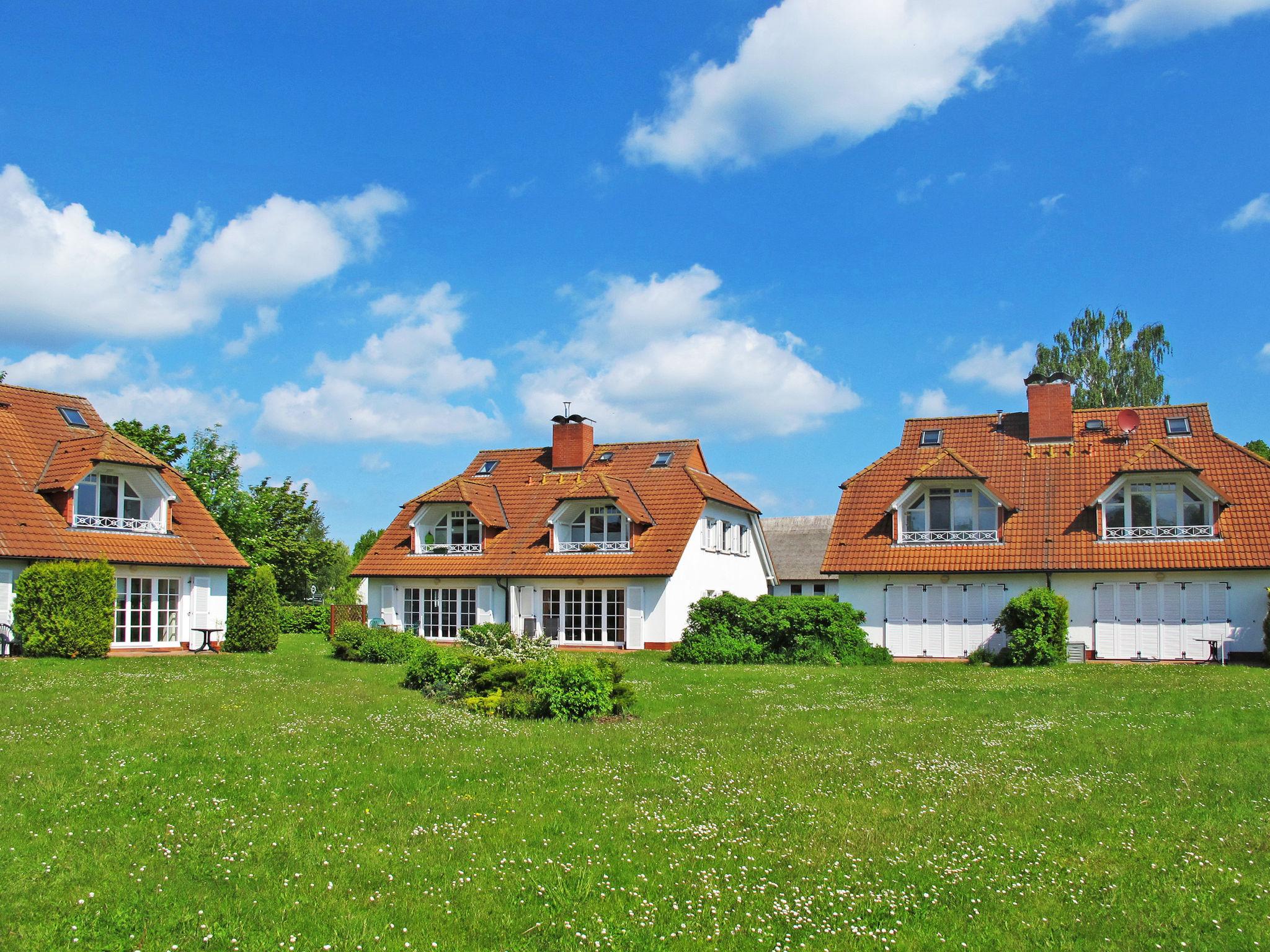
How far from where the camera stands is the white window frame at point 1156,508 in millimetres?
30344

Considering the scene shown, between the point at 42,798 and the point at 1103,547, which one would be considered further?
the point at 1103,547

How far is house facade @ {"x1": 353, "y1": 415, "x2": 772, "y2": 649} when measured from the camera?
114 feet

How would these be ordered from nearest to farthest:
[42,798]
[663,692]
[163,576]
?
[42,798]
[663,692]
[163,576]

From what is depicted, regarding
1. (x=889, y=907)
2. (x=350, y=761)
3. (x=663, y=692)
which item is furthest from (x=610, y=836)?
(x=663, y=692)

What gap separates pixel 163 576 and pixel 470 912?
26062 mm

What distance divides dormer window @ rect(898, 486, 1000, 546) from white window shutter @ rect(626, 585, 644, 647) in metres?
8.95

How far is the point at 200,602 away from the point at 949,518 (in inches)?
944

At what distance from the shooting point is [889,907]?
7207 millimetres

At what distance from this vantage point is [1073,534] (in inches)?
1236

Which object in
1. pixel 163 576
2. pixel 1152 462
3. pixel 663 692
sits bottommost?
pixel 663 692

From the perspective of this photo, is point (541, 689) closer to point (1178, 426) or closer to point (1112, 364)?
point (1178, 426)

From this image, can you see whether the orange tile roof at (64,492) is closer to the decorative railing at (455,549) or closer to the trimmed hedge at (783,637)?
the decorative railing at (455,549)

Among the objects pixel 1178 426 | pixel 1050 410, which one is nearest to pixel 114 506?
pixel 1050 410

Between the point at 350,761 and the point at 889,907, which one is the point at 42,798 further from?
the point at 889,907
